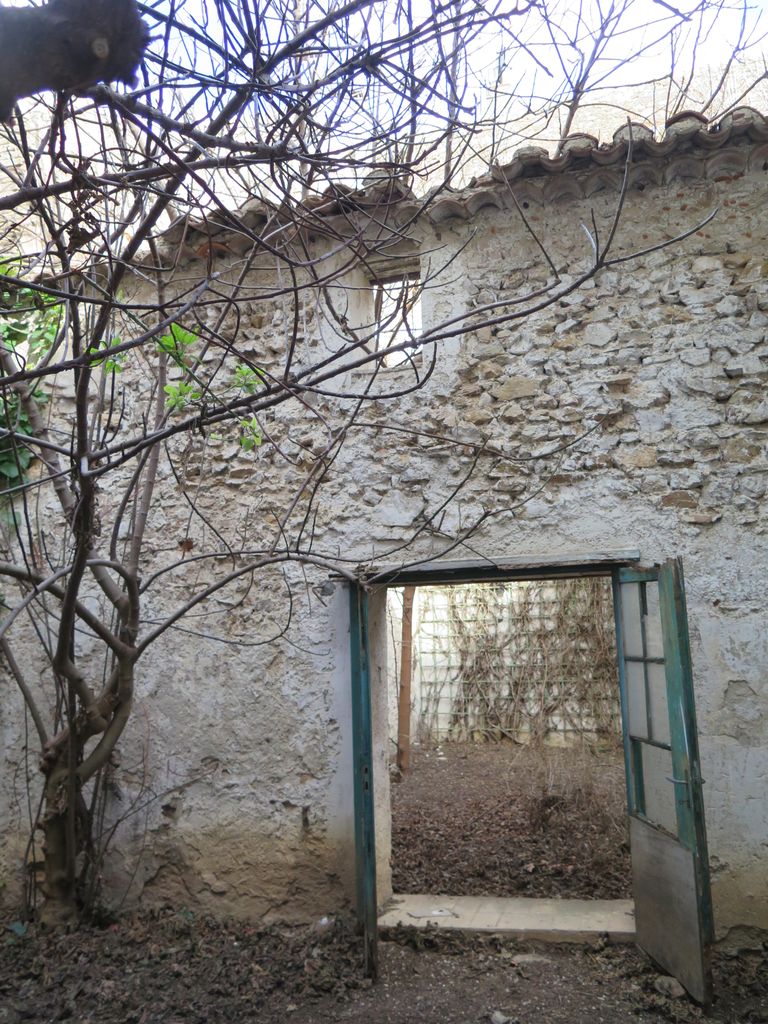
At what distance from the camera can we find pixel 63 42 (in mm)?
1624

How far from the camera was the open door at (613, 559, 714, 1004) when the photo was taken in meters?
3.50

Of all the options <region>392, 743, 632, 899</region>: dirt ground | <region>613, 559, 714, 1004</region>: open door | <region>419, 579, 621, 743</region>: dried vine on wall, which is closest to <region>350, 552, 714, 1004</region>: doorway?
<region>613, 559, 714, 1004</region>: open door

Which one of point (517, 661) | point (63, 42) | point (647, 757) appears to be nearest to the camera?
point (63, 42)

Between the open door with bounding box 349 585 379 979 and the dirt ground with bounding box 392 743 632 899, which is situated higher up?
the open door with bounding box 349 585 379 979

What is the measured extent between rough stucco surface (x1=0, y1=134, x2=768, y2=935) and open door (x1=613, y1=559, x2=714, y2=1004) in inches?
10.0

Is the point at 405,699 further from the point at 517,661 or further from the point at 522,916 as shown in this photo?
the point at 522,916

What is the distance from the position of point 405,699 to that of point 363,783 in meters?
4.25

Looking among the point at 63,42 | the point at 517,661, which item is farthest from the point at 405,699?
the point at 63,42

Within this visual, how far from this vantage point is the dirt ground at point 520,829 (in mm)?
5160

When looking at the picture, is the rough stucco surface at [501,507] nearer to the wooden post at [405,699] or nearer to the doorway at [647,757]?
the doorway at [647,757]

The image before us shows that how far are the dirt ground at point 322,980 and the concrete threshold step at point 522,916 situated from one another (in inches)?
2.8

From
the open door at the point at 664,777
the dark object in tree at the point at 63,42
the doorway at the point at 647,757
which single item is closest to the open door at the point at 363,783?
the doorway at the point at 647,757

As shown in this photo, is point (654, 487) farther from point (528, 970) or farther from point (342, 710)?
point (528, 970)

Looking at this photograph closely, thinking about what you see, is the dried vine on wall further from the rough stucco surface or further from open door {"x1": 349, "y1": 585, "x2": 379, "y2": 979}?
open door {"x1": 349, "y1": 585, "x2": 379, "y2": 979}
